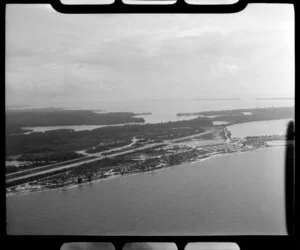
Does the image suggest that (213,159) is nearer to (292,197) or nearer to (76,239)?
(292,197)

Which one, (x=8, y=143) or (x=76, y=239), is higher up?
(x=8, y=143)

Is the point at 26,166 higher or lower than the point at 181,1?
A: lower

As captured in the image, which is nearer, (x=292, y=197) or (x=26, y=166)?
(x=292, y=197)

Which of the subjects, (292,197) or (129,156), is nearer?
(292,197)
